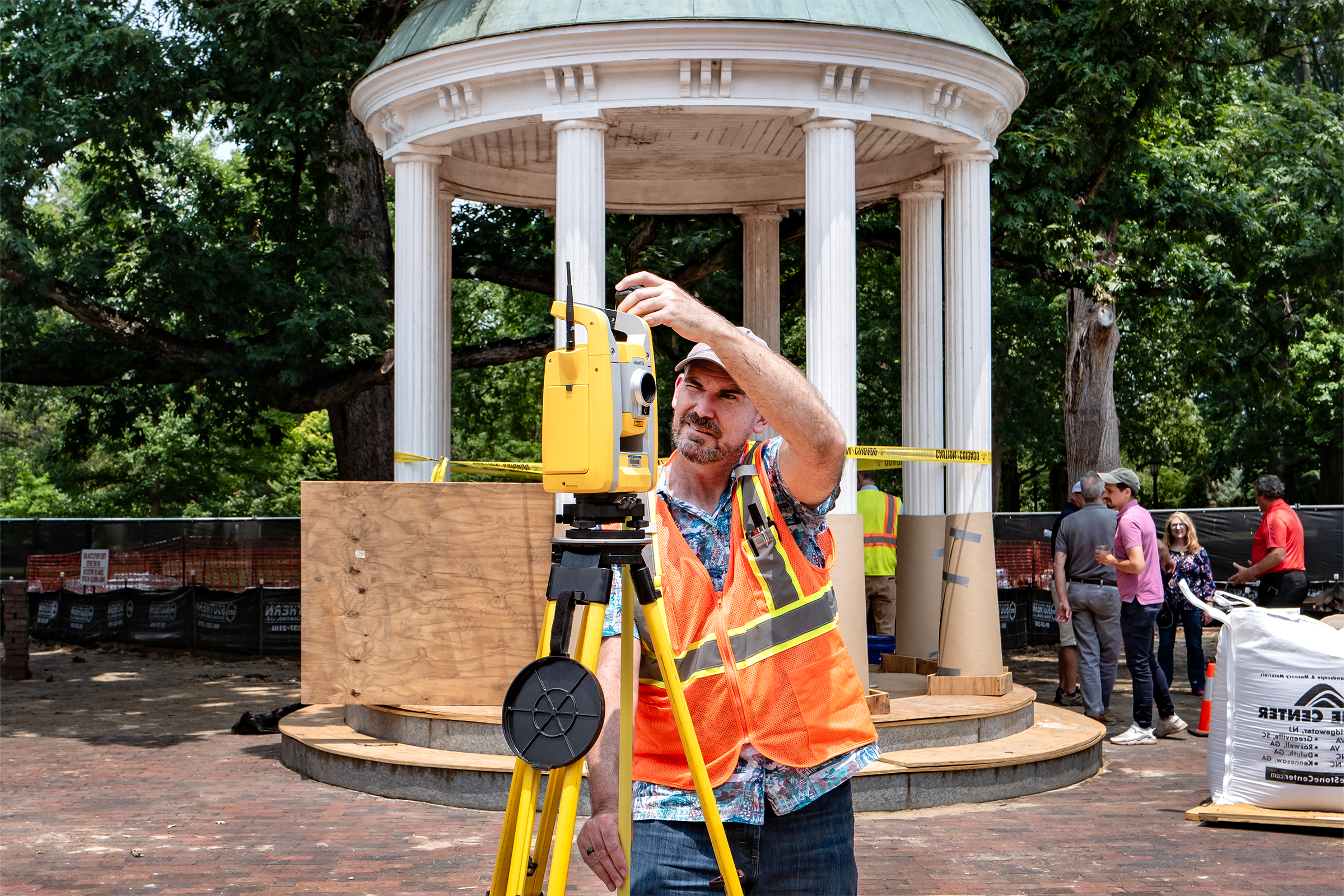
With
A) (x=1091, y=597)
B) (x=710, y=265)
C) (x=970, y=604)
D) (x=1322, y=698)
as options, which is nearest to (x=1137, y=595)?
(x=1091, y=597)

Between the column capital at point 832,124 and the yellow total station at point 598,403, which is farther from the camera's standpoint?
the column capital at point 832,124

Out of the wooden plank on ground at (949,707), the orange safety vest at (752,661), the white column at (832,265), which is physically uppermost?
the white column at (832,265)

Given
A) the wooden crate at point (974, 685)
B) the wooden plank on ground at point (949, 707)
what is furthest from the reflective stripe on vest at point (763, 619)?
the wooden crate at point (974, 685)

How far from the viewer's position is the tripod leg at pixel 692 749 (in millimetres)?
2727

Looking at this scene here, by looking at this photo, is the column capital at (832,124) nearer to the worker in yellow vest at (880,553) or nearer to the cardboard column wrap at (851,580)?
the cardboard column wrap at (851,580)

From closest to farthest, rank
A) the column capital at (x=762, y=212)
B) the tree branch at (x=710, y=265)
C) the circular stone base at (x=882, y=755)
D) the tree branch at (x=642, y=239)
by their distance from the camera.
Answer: the circular stone base at (x=882, y=755) → the column capital at (x=762, y=212) → the tree branch at (x=642, y=239) → the tree branch at (x=710, y=265)

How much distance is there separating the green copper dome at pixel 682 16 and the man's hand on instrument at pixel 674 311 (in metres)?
7.12

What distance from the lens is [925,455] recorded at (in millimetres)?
10211

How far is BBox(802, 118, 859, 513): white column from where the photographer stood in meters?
9.50

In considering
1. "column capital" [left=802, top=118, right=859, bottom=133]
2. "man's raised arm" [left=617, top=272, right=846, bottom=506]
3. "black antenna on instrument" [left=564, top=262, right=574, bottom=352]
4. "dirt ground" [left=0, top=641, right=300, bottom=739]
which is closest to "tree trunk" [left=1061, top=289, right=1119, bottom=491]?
"dirt ground" [left=0, top=641, right=300, bottom=739]

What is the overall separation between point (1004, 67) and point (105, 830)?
8.28 m

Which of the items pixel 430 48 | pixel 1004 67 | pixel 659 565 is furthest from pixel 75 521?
pixel 659 565

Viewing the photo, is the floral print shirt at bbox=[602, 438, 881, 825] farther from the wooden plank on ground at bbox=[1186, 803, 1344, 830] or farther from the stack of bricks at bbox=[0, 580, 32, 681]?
the stack of bricks at bbox=[0, 580, 32, 681]

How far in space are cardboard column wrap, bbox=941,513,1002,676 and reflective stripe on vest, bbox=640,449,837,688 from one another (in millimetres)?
7465
